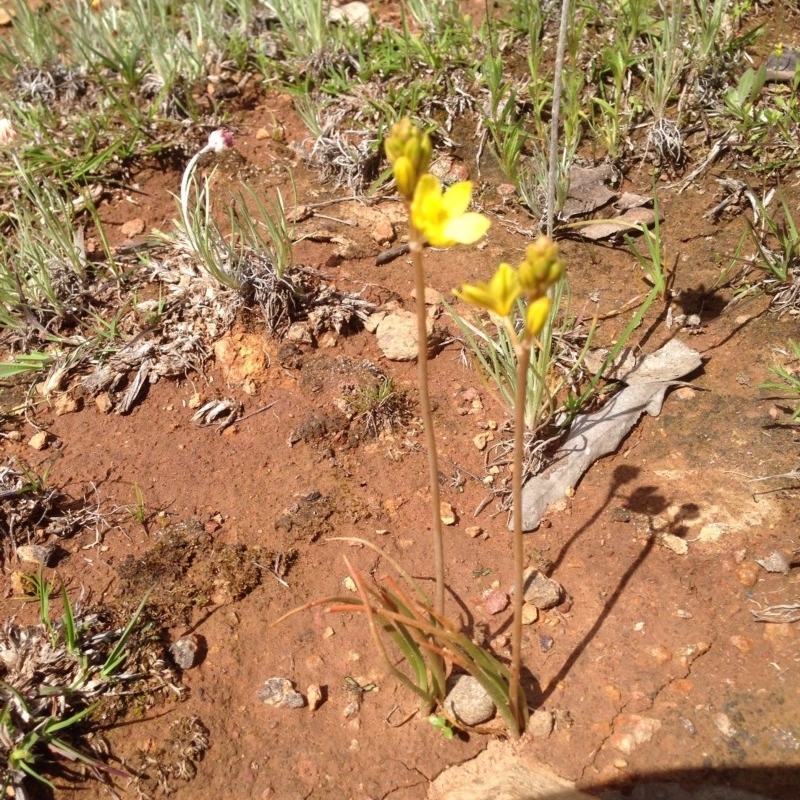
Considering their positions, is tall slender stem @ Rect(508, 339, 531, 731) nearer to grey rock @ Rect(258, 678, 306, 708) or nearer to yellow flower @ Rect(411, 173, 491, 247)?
yellow flower @ Rect(411, 173, 491, 247)

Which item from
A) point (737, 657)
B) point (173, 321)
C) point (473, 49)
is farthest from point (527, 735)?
point (473, 49)

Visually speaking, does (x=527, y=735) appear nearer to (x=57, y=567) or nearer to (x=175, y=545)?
(x=175, y=545)

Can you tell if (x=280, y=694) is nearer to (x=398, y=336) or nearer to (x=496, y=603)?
(x=496, y=603)

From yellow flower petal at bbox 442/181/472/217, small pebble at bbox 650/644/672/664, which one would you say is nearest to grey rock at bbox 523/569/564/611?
small pebble at bbox 650/644/672/664

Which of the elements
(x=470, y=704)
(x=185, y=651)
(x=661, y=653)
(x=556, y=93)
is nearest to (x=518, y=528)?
(x=470, y=704)

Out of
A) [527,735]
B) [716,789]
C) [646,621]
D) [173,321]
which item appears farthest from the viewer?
[173,321]

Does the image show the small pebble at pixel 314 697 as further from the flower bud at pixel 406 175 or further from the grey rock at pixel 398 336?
the flower bud at pixel 406 175

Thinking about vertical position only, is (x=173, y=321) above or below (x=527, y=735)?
above
